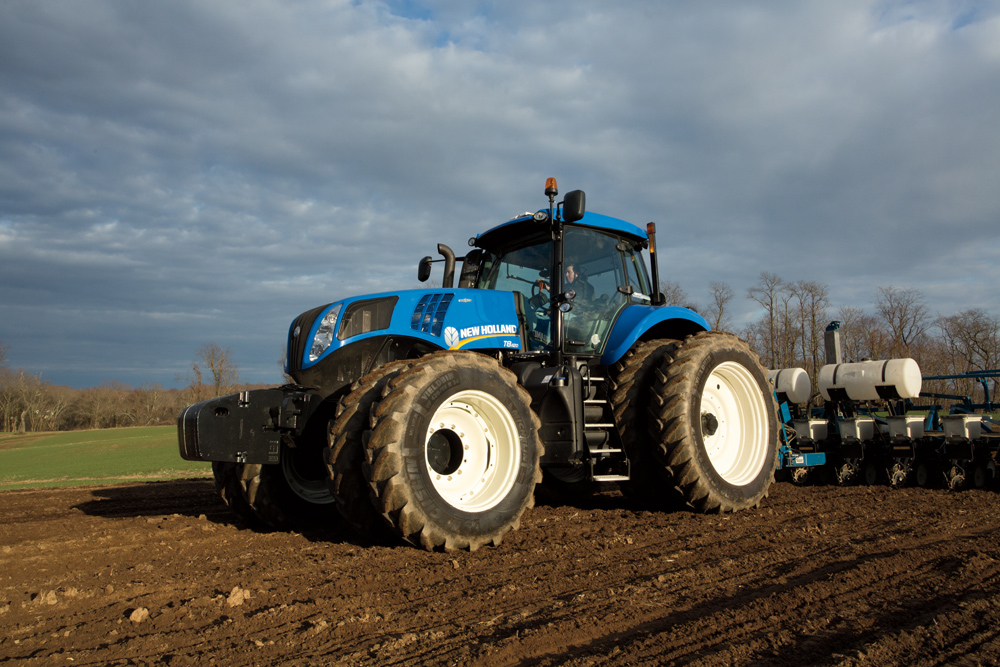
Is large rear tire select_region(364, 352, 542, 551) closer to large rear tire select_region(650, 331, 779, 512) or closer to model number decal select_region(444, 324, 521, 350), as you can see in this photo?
model number decal select_region(444, 324, 521, 350)

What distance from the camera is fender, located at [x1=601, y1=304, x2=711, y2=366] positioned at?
5578 mm

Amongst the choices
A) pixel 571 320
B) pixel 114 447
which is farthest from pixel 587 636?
pixel 114 447

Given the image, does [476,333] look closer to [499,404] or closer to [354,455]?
[499,404]

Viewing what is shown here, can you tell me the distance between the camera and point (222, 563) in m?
3.99

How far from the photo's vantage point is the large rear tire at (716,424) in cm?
507

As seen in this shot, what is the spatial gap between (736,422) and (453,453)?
3128mm

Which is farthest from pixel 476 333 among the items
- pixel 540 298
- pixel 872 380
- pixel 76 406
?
pixel 76 406

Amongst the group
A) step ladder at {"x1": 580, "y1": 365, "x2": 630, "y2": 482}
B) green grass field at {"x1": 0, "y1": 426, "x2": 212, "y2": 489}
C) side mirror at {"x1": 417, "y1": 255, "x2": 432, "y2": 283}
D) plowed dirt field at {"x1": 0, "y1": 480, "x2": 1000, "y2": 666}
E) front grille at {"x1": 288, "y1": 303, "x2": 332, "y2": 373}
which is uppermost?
side mirror at {"x1": 417, "y1": 255, "x2": 432, "y2": 283}

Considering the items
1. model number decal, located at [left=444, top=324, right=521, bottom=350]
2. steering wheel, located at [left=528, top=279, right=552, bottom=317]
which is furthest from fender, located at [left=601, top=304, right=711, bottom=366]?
model number decal, located at [left=444, top=324, right=521, bottom=350]

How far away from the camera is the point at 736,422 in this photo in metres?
6.19

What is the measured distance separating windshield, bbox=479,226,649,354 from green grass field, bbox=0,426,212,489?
10906 millimetres

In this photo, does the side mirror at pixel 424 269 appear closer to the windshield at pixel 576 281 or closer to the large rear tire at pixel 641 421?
the windshield at pixel 576 281

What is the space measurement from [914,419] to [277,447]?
6.73 meters

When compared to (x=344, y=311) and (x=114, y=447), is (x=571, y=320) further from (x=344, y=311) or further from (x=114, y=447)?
(x=114, y=447)
